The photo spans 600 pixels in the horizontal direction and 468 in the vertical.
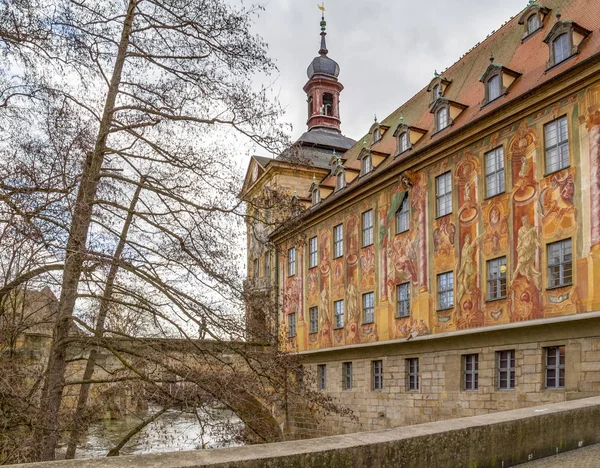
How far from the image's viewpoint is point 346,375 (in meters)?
22.1

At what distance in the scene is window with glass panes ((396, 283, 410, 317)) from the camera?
1834cm

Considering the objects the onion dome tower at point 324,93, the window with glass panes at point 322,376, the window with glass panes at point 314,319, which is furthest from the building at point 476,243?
the onion dome tower at point 324,93

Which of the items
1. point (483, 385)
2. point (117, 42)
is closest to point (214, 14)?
point (117, 42)

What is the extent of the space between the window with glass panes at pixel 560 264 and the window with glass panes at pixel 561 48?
427 cm

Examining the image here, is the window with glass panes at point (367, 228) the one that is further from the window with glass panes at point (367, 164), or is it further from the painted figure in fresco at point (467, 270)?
the painted figure in fresco at point (467, 270)

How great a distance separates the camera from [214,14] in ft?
25.5

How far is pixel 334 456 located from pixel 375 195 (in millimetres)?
17643

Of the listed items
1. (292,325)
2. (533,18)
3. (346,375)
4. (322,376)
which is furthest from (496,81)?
(292,325)

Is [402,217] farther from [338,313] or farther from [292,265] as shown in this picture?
[292,265]

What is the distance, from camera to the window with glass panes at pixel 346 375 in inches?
862

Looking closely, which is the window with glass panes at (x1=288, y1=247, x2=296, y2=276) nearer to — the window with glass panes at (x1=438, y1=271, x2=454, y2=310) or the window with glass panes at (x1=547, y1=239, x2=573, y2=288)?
the window with glass panes at (x1=438, y1=271, x2=454, y2=310)

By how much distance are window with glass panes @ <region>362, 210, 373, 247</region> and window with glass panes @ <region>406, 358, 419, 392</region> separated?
4.19m

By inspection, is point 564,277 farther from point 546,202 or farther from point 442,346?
point 442,346

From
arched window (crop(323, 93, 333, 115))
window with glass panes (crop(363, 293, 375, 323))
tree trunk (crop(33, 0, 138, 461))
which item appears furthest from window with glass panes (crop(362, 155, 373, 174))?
arched window (crop(323, 93, 333, 115))
